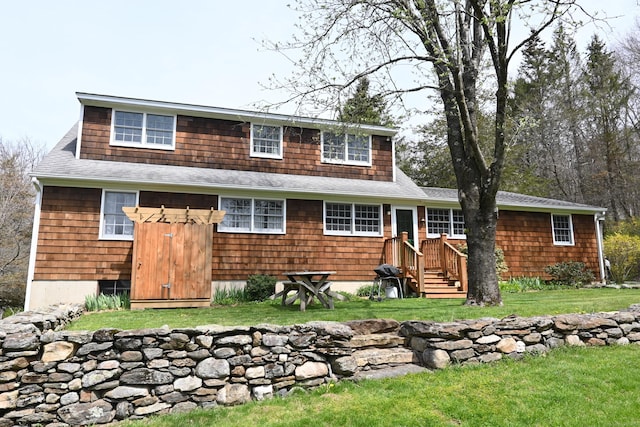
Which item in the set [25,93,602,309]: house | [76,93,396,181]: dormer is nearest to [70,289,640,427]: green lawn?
[25,93,602,309]: house

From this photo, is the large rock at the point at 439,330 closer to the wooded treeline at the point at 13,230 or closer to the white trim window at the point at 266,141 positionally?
the white trim window at the point at 266,141

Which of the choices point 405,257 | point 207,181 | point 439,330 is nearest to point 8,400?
point 439,330

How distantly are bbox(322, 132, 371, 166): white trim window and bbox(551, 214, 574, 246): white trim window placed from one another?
→ 7.36m

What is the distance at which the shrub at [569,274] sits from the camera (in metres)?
14.1

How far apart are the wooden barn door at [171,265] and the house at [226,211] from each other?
31mm

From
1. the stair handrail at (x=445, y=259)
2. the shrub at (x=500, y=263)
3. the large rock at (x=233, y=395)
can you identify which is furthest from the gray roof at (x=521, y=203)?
the large rock at (x=233, y=395)

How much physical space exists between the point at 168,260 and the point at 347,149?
7107 millimetres

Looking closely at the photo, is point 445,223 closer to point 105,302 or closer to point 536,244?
point 536,244

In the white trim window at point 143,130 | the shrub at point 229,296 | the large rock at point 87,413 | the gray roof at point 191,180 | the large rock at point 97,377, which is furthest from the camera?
the white trim window at point 143,130

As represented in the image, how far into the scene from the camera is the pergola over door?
369 inches

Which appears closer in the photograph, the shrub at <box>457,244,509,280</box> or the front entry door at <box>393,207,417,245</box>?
the front entry door at <box>393,207,417,245</box>

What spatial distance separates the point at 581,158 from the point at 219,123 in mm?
23301

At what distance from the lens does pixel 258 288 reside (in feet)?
34.7

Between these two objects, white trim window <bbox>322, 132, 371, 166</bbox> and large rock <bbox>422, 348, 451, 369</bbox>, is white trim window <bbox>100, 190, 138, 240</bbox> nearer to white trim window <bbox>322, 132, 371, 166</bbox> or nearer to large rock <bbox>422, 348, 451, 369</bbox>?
white trim window <bbox>322, 132, 371, 166</bbox>
